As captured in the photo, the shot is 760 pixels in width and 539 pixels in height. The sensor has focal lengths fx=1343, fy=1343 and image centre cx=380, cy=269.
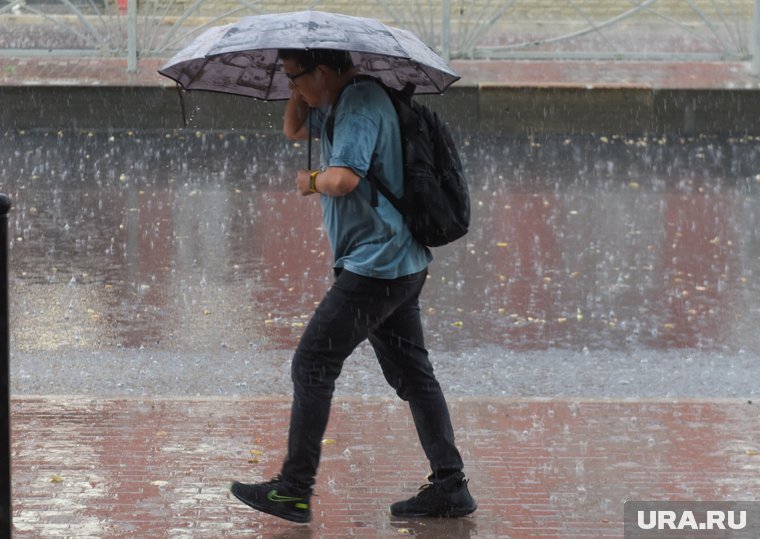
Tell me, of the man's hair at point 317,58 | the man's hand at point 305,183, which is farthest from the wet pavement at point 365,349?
the man's hair at point 317,58

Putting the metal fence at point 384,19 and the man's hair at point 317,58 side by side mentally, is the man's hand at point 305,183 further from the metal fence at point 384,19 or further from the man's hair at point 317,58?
the metal fence at point 384,19

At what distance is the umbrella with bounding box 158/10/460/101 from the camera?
4.32m

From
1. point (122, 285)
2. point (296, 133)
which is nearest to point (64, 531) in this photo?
point (296, 133)

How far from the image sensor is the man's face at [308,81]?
4.46 metres

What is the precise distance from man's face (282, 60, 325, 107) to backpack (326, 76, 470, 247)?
0.09 metres

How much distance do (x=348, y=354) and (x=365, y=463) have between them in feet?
2.73

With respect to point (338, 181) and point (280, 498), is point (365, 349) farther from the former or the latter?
point (338, 181)

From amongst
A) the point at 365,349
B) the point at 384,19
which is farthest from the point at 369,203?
the point at 384,19

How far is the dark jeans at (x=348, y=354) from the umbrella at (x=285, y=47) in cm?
74

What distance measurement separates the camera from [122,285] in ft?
26.3

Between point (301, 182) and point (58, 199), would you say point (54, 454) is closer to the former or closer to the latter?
point (301, 182)

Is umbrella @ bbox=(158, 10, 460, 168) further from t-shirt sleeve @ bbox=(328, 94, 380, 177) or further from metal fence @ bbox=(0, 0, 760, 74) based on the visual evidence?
metal fence @ bbox=(0, 0, 760, 74)

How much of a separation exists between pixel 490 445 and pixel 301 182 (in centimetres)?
158

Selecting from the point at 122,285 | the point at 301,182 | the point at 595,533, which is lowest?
the point at 595,533
